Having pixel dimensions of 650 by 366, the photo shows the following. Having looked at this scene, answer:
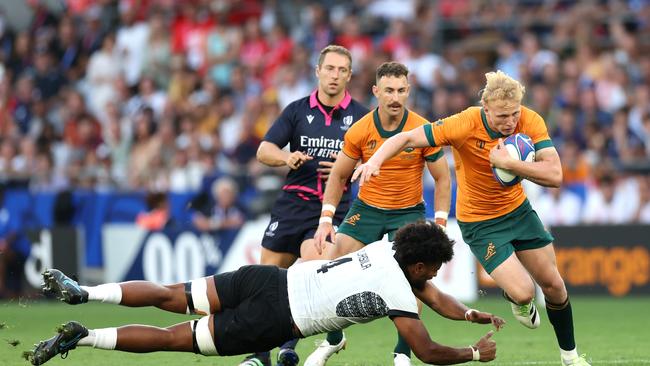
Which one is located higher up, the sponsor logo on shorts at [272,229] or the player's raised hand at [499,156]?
the player's raised hand at [499,156]

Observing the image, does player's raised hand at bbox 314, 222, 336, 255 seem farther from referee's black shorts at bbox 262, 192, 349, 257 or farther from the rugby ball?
the rugby ball

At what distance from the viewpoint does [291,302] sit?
347 inches

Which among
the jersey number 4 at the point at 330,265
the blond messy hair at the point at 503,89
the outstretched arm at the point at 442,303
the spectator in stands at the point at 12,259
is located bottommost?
the spectator in stands at the point at 12,259

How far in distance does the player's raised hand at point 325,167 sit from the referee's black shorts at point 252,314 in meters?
2.30

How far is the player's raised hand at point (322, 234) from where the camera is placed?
10306 millimetres

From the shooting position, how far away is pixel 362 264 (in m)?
8.65

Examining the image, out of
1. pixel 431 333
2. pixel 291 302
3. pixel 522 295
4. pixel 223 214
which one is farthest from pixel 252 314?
pixel 223 214

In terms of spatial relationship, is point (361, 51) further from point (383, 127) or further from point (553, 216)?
point (383, 127)

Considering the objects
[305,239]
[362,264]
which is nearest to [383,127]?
[305,239]

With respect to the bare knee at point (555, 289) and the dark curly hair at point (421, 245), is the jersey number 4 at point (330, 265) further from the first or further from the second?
the bare knee at point (555, 289)

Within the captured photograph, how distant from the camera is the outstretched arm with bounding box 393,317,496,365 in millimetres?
8445

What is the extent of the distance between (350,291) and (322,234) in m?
1.75

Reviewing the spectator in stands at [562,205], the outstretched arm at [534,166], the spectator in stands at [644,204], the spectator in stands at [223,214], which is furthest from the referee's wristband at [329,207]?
the spectator in stands at [644,204]

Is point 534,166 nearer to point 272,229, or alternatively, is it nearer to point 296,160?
point 296,160
